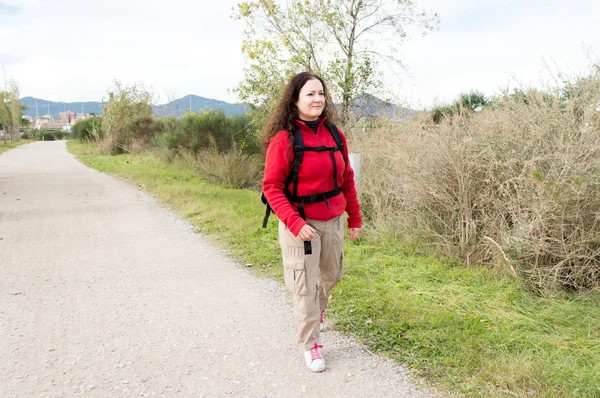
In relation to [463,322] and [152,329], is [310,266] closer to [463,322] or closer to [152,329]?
[463,322]

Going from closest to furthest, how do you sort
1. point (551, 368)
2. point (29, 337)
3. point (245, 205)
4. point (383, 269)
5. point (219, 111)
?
1. point (551, 368)
2. point (29, 337)
3. point (383, 269)
4. point (245, 205)
5. point (219, 111)

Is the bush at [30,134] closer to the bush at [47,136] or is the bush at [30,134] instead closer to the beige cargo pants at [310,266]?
the bush at [47,136]

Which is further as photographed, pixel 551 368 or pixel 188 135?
pixel 188 135

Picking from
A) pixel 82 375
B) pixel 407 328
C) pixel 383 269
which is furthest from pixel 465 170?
pixel 82 375

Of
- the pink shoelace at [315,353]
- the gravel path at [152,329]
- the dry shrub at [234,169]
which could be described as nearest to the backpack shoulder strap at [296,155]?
the pink shoelace at [315,353]

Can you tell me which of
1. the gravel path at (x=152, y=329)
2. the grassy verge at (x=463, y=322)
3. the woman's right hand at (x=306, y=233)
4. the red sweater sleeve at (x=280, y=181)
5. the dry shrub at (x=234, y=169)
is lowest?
the gravel path at (x=152, y=329)

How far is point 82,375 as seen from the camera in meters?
3.20

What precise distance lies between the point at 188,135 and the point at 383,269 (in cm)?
1381

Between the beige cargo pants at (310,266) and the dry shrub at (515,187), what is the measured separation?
2151 mm

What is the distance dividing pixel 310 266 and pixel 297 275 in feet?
0.33

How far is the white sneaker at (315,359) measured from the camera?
3.21m

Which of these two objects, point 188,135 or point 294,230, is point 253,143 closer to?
point 188,135

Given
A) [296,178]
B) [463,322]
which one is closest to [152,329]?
[296,178]

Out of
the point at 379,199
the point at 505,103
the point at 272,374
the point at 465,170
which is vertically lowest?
the point at 272,374
